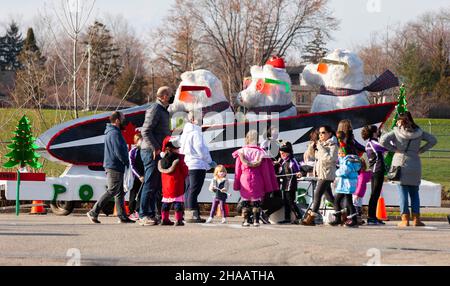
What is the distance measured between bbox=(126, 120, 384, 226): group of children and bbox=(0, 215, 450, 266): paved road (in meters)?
0.55

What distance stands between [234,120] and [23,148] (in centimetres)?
436

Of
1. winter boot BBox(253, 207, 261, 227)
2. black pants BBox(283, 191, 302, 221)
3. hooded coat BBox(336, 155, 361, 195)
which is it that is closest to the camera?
winter boot BBox(253, 207, 261, 227)

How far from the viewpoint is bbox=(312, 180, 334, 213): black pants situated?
53.6 ft

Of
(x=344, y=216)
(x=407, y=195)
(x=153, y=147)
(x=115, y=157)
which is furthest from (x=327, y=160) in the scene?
(x=115, y=157)

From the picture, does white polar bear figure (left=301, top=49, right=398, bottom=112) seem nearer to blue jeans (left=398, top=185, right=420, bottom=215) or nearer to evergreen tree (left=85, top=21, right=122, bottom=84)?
blue jeans (left=398, top=185, right=420, bottom=215)

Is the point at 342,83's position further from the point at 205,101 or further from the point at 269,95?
the point at 205,101

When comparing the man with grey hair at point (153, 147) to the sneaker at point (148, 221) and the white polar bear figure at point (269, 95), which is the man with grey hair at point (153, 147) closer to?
the sneaker at point (148, 221)

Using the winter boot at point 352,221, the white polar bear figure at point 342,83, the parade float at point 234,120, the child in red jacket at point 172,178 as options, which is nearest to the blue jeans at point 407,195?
the winter boot at point 352,221

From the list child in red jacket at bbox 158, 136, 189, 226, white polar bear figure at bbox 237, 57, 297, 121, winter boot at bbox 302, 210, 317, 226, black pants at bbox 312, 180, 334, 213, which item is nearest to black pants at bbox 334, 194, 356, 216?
black pants at bbox 312, 180, 334, 213

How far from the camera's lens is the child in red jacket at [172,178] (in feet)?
50.6

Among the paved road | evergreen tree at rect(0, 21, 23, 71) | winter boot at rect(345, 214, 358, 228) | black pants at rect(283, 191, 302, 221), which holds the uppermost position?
evergreen tree at rect(0, 21, 23, 71)

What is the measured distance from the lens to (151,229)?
1449 cm
